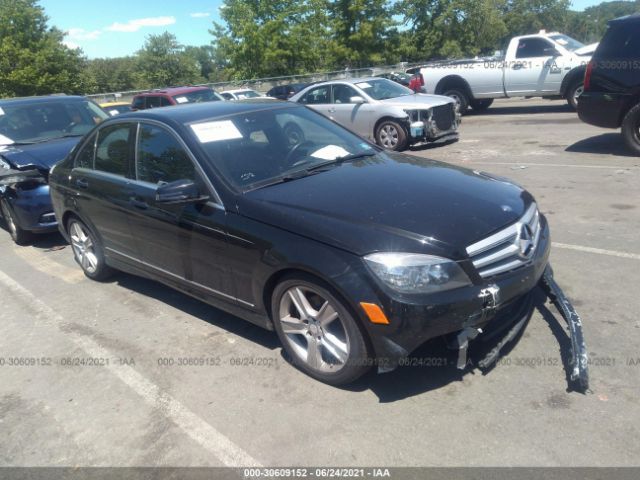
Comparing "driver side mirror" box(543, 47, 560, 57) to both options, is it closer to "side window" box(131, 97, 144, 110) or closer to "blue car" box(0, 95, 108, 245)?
"blue car" box(0, 95, 108, 245)

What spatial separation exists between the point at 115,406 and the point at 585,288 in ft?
11.6

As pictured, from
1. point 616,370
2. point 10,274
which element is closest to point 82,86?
point 10,274

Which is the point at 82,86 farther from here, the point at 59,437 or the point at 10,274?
the point at 59,437

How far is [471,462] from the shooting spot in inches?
105

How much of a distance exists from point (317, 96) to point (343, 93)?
2.48 ft

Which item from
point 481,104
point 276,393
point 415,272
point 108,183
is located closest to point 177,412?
point 276,393

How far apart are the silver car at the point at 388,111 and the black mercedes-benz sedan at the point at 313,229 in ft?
20.5

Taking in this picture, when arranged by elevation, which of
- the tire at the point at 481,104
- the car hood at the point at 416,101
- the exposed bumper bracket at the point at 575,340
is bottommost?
the tire at the point at 481,104

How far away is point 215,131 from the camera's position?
415cm

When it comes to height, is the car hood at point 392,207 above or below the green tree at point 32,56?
below

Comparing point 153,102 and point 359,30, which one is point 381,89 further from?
point 359,30

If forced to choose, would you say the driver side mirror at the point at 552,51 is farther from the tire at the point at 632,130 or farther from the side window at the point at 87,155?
the side window at the point at 87,155

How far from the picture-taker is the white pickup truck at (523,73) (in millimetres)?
13445

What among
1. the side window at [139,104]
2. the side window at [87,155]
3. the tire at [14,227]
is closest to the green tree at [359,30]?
the side window at [139,104]
